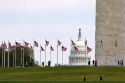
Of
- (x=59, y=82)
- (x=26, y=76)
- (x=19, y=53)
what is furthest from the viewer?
(x=19, y=53)

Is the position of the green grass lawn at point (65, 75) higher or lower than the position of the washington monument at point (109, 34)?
lower

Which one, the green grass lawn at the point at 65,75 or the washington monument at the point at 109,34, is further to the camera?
the washington monument at the point at 109,34

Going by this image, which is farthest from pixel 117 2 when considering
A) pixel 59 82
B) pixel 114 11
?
pixel 59 82

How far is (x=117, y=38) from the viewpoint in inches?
4779

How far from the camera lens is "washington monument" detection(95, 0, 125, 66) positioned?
4747 inches

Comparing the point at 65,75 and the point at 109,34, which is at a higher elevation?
the point at 109,34

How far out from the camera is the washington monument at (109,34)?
396 feet

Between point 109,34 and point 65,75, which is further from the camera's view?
point 109,34

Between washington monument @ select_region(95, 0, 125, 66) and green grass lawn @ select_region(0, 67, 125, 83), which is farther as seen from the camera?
washington monument @ select_region(95, 0, 125, 66)

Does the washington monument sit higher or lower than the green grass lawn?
higher

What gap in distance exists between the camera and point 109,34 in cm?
12106

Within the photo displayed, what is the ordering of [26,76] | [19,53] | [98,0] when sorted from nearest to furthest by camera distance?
[26,76] → [98,0] → [19,53]

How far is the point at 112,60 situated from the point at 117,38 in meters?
3.38

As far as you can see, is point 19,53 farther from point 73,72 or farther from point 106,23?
point 73,72
